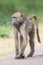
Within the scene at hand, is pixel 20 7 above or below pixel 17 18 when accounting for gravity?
above

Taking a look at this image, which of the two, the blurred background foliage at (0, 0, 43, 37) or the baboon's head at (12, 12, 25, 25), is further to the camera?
the blurred background foliage at (0, 0, 43, 37)

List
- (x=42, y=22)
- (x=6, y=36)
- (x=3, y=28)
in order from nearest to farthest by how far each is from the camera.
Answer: (x=6, y=36) → (x=3, y=28) → (x=42, y=22)

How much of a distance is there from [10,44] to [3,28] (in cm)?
351

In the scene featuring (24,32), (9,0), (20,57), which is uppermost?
(9,0)

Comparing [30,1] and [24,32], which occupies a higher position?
[30,1]

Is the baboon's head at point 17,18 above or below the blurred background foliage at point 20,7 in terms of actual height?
below

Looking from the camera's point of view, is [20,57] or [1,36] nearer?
[20,57]

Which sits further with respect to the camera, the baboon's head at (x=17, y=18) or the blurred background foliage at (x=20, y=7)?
the blurred background foliage at (x=20, y=7)

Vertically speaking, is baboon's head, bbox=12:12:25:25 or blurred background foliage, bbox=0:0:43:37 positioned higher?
blurred background foliage, bbox=0:0:43:37

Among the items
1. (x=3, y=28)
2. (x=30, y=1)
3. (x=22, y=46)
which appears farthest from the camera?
(x=30, y=1)

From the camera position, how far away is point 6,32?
15031mm

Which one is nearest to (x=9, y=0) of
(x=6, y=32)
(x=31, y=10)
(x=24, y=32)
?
(x=31, y=10)

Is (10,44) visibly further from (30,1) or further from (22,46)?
(30,1)

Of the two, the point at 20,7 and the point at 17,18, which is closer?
the point at 17,18
